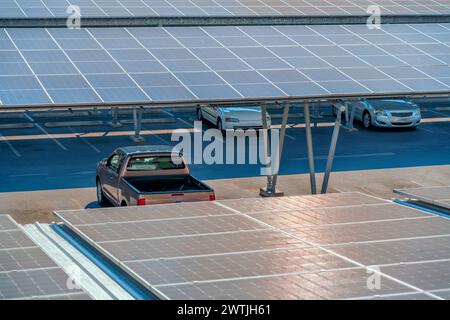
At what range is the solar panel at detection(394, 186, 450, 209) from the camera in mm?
17519

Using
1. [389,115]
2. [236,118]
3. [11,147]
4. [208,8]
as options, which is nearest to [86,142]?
[11,147]

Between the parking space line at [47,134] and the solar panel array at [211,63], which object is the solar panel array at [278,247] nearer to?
the solar panel array at [211,63]

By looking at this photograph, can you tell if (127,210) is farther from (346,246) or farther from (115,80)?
(115,80)

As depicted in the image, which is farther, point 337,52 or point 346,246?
point 337,52

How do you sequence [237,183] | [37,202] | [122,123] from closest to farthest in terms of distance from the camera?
[37,202], [237,183], [122,123]

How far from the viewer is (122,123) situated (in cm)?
3516

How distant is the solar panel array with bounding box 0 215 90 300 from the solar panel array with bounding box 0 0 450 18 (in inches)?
521

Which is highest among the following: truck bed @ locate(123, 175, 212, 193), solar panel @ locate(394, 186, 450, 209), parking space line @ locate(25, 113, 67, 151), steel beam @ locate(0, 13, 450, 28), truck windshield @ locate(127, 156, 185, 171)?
steel beam @ locate(0, 13, 450, 28)

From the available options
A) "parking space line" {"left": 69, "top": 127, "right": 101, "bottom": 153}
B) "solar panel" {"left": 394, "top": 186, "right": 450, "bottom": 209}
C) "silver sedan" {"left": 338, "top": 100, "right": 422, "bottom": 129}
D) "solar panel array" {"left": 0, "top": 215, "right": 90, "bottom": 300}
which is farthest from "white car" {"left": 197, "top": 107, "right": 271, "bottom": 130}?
"solar panel array" {"left": 0, "top": 215, "right": 90, "bottom": 300}

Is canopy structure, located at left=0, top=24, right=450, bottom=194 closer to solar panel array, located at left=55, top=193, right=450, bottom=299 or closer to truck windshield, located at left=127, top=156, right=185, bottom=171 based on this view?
truck windshield, located at left=127, top=156, right=185, bottom=171

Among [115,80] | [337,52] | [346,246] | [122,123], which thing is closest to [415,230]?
[346,246]

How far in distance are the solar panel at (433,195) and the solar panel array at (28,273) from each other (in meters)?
7.07
